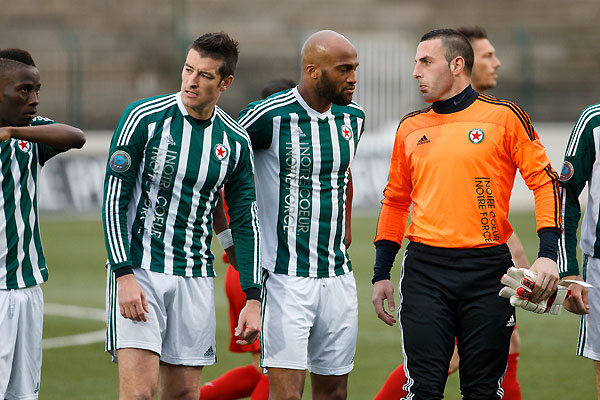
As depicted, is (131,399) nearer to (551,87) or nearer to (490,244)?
(490,244)

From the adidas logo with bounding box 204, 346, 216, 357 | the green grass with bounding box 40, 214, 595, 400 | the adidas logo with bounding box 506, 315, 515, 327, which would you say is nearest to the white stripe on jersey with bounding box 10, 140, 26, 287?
the adidas logo with bounding box 204, 346, 216, 357

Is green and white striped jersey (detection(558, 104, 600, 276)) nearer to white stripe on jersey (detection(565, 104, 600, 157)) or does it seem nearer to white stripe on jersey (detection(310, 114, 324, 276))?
white stripe on jersey (detection(565, 104, 600, 157))

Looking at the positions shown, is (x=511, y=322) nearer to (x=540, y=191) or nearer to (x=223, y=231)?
(x=540, y=191)

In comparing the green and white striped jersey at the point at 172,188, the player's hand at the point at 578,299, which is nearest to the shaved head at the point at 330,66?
the green and white striped jersey at the point at 172,188

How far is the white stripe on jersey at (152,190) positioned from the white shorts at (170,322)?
8 centimetres

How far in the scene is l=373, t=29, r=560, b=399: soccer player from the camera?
15.4 ft

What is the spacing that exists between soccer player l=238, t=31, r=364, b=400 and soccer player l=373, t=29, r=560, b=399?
15.2 inches

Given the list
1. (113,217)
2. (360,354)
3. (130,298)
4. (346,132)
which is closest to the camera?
(130,298)

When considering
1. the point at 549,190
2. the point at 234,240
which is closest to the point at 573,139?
the point at 549,190

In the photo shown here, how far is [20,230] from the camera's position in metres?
4.67

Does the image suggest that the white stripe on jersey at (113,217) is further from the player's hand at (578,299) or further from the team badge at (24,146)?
the player's hand at (578,299)

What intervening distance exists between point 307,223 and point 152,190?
89 centimetres

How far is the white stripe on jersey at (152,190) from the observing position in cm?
467

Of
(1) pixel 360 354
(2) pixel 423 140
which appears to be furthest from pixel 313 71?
(1) pixel 360 354
